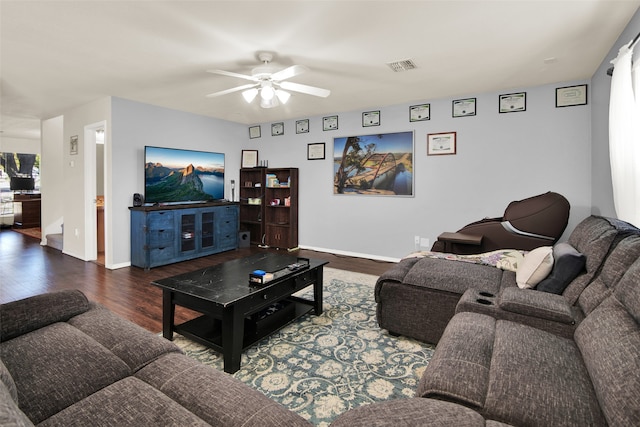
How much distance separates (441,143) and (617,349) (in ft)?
12.6

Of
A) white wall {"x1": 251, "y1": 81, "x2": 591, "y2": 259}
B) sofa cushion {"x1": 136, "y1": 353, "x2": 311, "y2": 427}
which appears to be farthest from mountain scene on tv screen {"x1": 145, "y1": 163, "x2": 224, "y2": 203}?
sofa cushion {"x1": 136, "y1": 353, "x2": 311, "y2": 427}

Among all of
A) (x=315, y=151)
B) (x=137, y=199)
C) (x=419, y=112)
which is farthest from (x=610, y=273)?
(x=137, y=199)

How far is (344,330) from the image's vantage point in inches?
107

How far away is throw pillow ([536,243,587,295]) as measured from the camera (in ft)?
6.89

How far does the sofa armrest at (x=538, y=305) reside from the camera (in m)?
1.76

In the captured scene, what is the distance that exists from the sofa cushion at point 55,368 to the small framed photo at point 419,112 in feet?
15.1

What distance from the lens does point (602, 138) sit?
3328 mm

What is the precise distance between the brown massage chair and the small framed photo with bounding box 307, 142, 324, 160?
2740mm

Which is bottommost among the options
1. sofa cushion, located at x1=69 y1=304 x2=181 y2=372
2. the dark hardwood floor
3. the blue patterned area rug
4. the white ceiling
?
the blue patterned area rug

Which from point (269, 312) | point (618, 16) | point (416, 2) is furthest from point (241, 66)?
point (618, 16)

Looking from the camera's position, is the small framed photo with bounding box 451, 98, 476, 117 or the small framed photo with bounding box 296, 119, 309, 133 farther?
the small framed photo with bounding box 296, 119, 309, 133

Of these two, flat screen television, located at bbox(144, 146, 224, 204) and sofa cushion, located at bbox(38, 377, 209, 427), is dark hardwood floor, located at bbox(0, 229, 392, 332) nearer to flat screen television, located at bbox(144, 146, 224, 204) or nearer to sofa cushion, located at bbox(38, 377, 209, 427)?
flat screen television, located at bbox(144, 146, 224, 204)

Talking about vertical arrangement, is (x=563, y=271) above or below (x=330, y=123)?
below

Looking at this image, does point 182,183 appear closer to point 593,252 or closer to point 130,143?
point 130,143
